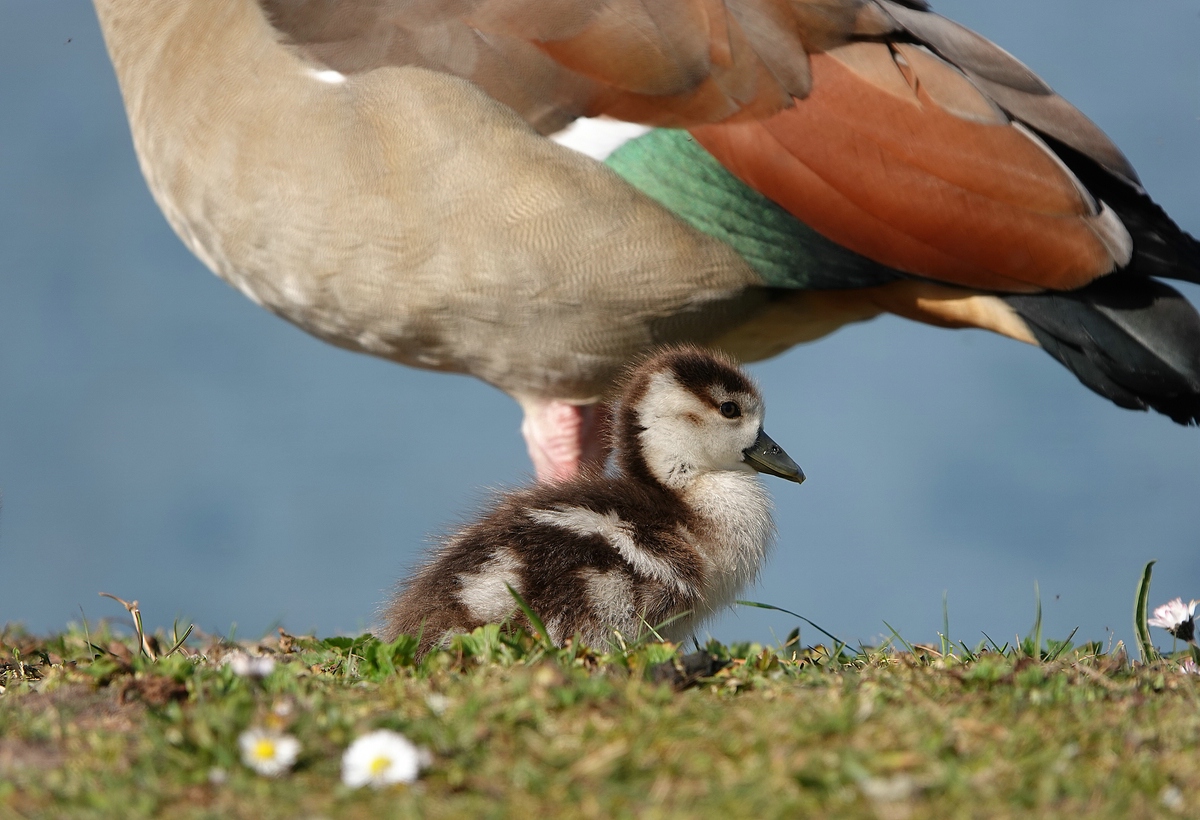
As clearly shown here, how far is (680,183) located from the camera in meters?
3.89

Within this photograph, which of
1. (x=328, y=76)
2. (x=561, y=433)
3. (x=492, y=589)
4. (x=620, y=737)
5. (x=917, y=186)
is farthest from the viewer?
(x=561, y=433)

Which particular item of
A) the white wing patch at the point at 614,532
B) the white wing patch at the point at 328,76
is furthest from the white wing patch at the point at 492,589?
the white wing patch at the point at 328,76

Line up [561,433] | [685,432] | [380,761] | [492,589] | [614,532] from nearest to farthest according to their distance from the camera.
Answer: [380,761], [492,589], [614,532], [685,432], [561,433]

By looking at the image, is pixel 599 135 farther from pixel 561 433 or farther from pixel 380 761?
pixel 380 761

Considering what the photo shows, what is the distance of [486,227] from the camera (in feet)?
12.8

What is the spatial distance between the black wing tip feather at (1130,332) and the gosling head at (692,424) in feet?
3.30

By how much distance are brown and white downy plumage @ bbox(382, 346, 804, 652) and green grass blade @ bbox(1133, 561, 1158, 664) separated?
993mm

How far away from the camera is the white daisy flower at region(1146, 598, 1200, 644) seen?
3.32 metres

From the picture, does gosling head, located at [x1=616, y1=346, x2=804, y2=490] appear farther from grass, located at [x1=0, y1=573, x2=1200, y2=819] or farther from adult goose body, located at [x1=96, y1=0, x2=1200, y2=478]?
grass, located at [x1=0, y1=573, x2=1200, y2=819]

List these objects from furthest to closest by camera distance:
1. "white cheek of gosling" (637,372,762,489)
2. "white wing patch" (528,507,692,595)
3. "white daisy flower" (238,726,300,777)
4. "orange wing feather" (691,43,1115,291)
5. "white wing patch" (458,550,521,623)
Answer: "orange wing feather" (691,43,1115,291) → "white cheek of gosling" (637,372,762,489) → "white wing patch" (528,507,692,595) → "white wing patch" (458,550,521,623) → "white daisy flower" (238,726,300,777)

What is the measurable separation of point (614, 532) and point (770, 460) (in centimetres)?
68

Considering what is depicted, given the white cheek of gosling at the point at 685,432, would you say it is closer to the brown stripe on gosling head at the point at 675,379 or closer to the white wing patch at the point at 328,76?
the brown stripe on gosling head at the point at 675,379

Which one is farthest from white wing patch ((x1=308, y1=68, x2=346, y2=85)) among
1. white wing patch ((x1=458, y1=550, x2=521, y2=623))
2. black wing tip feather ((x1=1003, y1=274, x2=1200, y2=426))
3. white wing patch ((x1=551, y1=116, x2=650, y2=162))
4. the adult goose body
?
black wing tip feather ((x1=1003, y1=274, x2=1200, y2=426))

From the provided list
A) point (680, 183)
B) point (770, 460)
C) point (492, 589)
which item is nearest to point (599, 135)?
point (680, 183)
